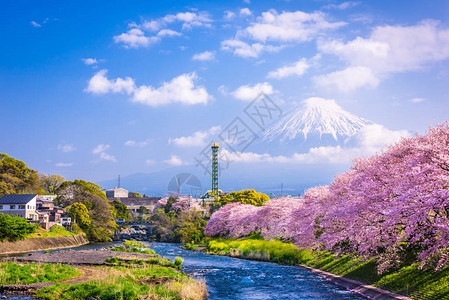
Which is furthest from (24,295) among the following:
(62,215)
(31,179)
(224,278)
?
(31,179)

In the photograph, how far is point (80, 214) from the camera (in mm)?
70688

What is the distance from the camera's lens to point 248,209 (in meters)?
64.1

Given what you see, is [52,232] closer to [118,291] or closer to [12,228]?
[12,228]

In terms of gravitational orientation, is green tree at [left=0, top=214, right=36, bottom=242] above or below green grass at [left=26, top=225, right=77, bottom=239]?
above

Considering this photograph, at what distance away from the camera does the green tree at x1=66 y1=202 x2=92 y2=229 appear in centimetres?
7056

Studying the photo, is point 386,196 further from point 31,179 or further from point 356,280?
point 31,179

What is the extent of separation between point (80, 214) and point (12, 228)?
2317cm

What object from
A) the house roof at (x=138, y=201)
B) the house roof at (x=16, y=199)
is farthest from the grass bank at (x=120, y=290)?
the house roof at (x=138, y=201)

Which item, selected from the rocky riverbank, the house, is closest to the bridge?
the house

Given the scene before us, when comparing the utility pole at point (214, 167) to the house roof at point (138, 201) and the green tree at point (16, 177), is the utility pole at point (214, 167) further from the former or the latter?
the green tree at point (16, 177)

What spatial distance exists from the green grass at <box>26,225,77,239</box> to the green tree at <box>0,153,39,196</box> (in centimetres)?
1539

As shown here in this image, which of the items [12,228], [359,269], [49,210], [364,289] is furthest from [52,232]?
[364,289]

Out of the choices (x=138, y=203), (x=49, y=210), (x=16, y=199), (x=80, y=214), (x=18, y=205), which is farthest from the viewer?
(x=138, y=203)

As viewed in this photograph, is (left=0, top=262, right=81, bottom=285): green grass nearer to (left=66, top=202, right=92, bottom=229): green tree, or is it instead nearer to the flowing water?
the flowing water
